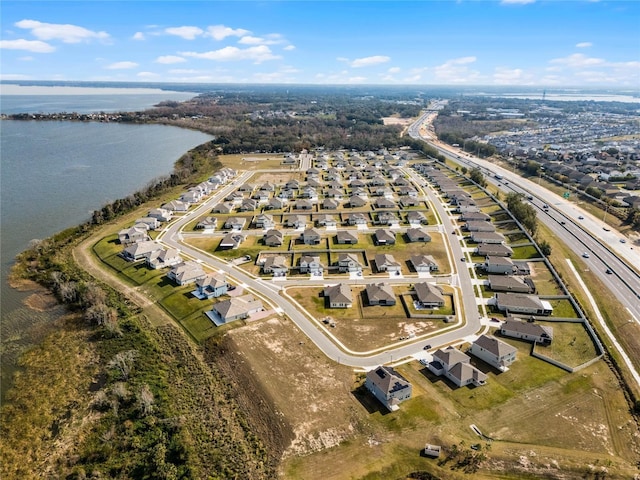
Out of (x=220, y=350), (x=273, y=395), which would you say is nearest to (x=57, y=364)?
(x=220, y=350)

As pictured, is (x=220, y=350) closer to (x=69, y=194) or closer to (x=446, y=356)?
(x=446, y=356)

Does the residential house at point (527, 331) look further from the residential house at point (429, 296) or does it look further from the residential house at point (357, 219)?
the residential house at point (357, 219)

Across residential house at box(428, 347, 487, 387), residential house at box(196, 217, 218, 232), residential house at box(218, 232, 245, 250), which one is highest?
residential house at box(196, 217, 218, 232)

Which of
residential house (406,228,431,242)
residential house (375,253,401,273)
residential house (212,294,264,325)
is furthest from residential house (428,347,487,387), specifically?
residential house (406,228,431,242)

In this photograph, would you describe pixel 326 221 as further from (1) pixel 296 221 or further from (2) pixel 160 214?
(2) pixel 160 214

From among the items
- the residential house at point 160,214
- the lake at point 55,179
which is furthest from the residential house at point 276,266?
the residential house at point 160,214

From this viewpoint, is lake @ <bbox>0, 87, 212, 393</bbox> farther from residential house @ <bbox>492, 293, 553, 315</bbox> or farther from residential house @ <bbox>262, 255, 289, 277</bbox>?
residential house @ <bbox>492, 293, 553, 315</bbox>

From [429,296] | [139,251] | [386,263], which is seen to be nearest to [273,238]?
[386,263]
